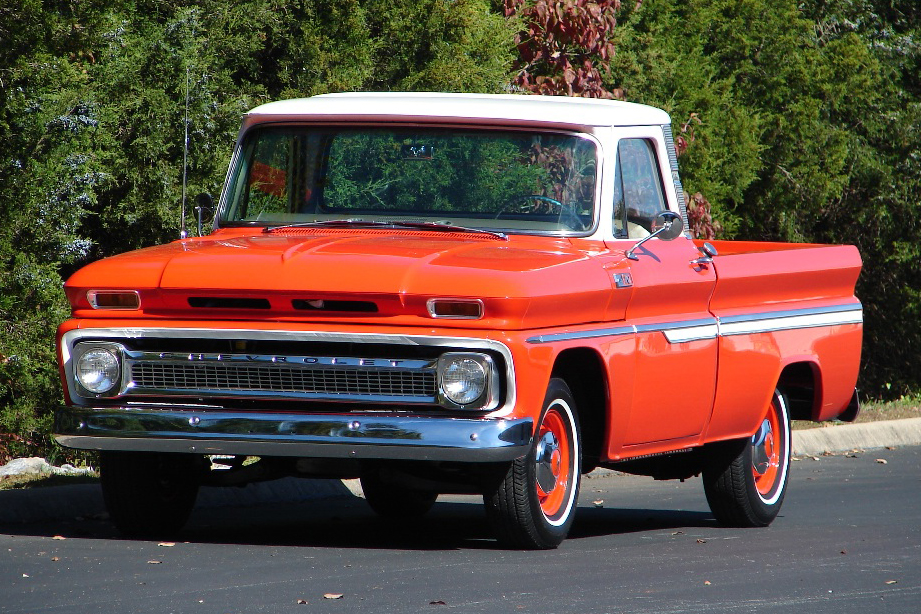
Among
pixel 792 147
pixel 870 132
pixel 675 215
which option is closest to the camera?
pixel 675 215

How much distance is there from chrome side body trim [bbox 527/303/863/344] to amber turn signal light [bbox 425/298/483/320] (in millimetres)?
267

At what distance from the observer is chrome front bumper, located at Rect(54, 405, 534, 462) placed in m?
6.84

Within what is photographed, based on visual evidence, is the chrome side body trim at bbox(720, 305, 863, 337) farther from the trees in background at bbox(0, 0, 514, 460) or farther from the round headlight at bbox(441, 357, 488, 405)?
the trees in background at bbox(0, 0, 514, 460)

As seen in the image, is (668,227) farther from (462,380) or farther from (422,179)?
(462,380)

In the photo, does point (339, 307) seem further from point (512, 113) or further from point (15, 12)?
point (15, 12)

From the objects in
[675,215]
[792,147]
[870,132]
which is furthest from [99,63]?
[870,132]

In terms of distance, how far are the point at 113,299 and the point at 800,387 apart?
174 inches

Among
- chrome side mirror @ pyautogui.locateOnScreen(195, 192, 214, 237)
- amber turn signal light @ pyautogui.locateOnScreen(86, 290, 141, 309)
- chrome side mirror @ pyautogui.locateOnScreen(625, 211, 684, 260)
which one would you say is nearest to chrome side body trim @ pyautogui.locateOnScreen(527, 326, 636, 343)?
chrome side mirror @ pyautogui.locateOnScreen(625, 211, 684, 260)

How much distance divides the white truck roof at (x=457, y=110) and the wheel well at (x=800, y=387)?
2.00 metres

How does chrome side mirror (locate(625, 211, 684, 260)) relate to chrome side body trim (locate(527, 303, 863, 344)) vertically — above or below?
above

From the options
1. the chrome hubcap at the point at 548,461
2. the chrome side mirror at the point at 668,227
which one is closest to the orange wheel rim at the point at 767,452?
the chrome side mirror at the point at 668,227

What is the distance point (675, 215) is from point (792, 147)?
1654cm

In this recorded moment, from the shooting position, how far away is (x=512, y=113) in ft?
27.3

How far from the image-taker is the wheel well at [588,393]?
7.77m
